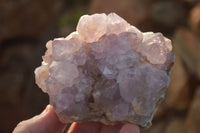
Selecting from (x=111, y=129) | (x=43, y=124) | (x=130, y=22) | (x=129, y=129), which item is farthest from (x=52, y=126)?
(x=130, y=22)

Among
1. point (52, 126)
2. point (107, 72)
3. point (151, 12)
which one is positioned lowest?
point (151, 12)

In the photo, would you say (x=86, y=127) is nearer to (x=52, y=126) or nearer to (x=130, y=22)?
(x=52, y=126)

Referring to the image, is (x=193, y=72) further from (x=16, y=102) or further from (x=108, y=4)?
(x=16, y=102)

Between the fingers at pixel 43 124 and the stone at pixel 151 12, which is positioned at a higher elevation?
the fingers at pixel 43 124

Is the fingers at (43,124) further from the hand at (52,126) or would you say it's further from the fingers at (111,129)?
the fingers at (111,129)

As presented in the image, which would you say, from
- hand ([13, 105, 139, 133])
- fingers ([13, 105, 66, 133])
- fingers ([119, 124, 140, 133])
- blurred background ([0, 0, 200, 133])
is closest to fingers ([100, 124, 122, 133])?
hand ([13, 105, 139, 133])

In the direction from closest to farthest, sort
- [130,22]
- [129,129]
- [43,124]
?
[129,129]
[43,124]
[130,22]

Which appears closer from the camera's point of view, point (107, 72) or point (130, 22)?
point (107, 72)

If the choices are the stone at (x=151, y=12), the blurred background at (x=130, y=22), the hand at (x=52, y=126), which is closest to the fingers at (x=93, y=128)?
the hand at (x=52, y=126)
